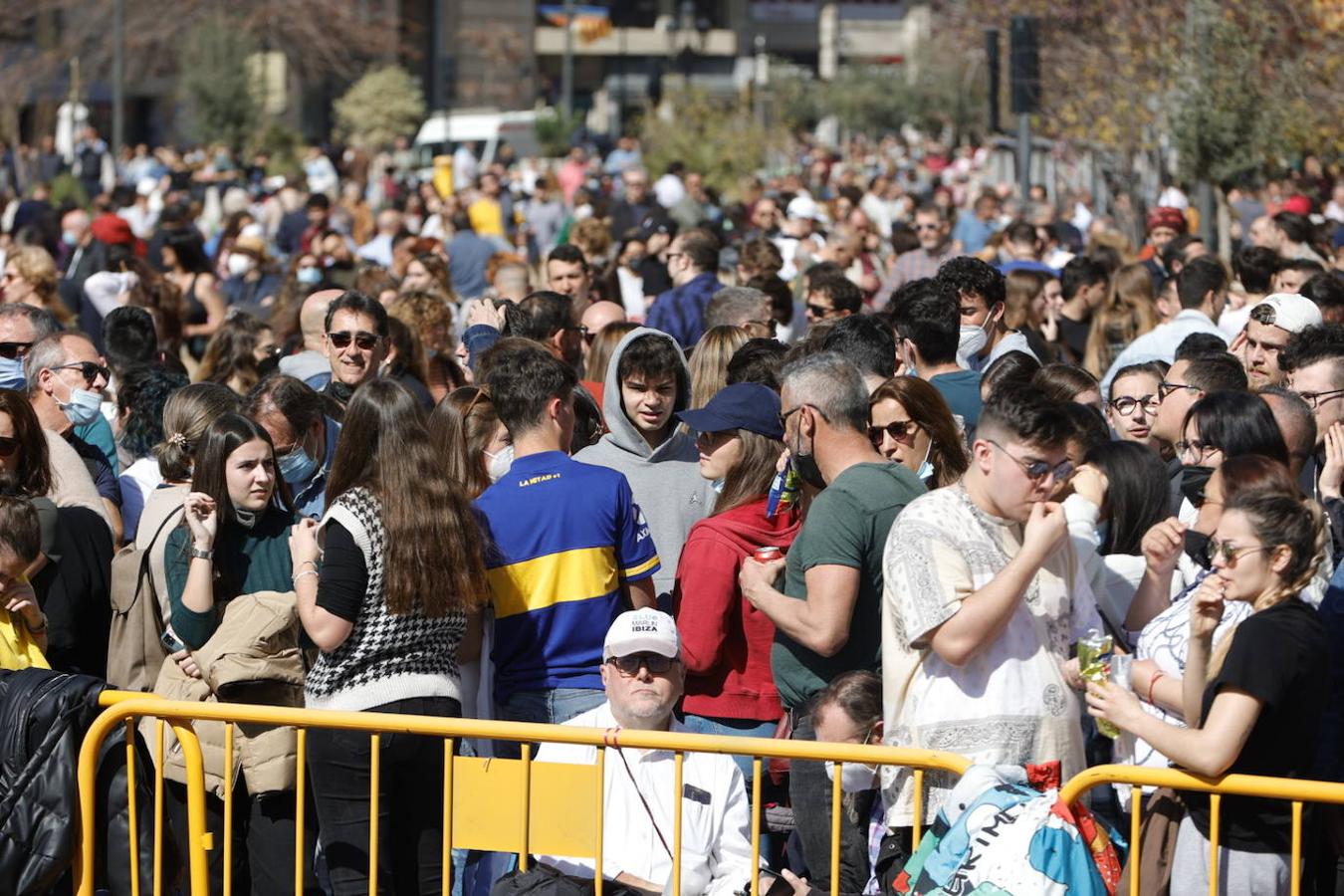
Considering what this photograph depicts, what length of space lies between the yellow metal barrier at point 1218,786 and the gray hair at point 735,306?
4.65m

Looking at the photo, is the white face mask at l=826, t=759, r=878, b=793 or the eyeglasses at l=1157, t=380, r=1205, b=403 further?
the eyeglasses at l=1157, t=380, r=1205, b=403

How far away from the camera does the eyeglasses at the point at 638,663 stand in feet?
16.3

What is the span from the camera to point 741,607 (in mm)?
5512

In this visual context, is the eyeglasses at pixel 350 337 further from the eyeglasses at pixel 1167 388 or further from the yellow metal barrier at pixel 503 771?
the eyeglasses at pixel 1167 388

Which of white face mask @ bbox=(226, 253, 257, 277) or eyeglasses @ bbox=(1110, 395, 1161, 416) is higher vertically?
eyeglasses @ bbox=(1110, 395, 1161, 416)

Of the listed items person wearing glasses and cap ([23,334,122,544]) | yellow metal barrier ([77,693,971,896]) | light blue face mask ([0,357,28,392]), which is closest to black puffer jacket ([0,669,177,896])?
yellow metal barrier ([77,693,971,896])

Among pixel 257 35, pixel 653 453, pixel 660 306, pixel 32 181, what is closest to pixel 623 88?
pixel 257 35

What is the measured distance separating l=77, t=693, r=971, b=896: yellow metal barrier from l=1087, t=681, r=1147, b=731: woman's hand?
0.34 meters

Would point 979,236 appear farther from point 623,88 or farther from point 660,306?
point 623,88

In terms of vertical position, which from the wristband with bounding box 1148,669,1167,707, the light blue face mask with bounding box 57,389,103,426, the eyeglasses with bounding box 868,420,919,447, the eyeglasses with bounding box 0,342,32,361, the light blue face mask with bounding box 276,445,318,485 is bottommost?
the wristband with bounding box 1148,669,1167,707

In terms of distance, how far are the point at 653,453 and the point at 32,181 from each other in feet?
97.1

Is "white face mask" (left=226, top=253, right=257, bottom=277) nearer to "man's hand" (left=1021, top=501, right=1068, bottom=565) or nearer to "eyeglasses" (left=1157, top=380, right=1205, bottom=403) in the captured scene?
"eyeglasses" (left=1157, top=380, right=1205, bottom=403)

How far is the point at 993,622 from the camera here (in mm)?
4305

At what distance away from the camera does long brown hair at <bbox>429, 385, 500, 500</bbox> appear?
20.1 ft
